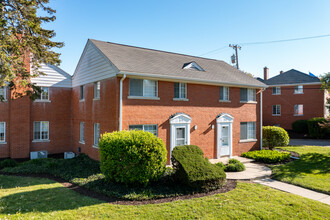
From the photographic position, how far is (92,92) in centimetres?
1525

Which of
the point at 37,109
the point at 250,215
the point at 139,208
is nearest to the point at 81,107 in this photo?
the point at 37,109

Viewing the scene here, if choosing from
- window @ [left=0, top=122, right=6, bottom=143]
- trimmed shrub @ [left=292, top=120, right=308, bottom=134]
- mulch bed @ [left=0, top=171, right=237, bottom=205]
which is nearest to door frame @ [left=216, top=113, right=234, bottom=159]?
mulch bed @ [left=0, top=171, right=237, bottom=205]

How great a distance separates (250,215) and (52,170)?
35.7 ft

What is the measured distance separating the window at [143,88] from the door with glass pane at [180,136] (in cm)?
263

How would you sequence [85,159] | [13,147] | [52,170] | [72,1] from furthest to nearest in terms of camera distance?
[13,147] → [85,159] → [52,170] → [72,1]

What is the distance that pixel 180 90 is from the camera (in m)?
14.1

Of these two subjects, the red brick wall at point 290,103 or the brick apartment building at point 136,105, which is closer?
the brick apartment building at point 136,105

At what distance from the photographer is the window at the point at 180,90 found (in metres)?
14.0

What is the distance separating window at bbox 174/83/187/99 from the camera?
14.0m

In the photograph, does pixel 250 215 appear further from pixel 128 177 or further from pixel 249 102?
pixel 249 102

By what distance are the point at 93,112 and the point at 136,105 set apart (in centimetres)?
400

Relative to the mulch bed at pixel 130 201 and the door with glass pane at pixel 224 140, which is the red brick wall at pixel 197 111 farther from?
the mulch bed at pixel 130 201

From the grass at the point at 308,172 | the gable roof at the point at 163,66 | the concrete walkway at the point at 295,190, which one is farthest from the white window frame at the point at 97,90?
the grass at the point at 308,172

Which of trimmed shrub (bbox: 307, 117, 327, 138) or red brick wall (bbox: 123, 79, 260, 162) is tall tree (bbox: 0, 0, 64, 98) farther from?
trimmed shrub (bbox: 307, 117, 327, 138)
